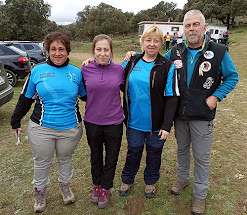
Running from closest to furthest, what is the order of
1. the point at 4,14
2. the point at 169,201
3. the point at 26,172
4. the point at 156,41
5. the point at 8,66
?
the point at 156,41 < the point at 169,201 < the point at 26,172 < the point at 8,66 < the point at 4,14

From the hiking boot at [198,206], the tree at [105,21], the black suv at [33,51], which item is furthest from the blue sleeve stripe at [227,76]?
the tree at [105,21]

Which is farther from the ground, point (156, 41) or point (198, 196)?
point (156, 41)

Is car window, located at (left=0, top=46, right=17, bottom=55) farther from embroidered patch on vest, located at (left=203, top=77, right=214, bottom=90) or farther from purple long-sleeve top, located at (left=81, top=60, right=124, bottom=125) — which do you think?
embroidered patch on vest, located at (left=203, top=77, right=214, bottom=90)

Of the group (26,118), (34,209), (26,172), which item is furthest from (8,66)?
(34,209)

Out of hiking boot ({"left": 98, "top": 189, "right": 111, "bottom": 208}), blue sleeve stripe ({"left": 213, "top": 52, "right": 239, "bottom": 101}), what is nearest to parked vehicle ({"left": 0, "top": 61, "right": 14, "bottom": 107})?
hiking boot ({"left": 98, "top": 189, "right": 111, "bottom": 208})

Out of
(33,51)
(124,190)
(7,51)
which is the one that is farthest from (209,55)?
(33,51)

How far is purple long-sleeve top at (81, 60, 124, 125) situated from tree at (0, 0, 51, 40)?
36.3 m

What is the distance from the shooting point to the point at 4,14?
108ft

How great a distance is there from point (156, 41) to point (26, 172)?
2.66m

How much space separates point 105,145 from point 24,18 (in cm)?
3844

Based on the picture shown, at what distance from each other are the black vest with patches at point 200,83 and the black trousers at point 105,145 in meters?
0.77

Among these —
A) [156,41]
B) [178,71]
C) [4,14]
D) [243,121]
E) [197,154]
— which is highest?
[4,14]

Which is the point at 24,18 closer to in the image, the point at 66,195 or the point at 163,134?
the point at 66,195

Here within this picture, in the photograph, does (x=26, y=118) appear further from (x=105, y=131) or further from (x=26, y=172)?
(x=105, y=131)
